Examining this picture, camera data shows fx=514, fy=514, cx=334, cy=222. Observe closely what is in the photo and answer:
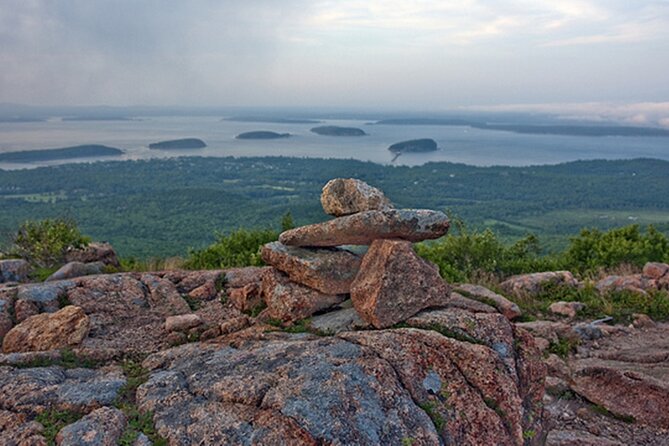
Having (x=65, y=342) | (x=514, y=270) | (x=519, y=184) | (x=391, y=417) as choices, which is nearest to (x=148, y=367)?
(x=65, y=342)

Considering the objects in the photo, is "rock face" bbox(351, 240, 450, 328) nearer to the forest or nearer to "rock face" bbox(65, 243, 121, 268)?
"rock face" bbox(65, 243, 121, 268)

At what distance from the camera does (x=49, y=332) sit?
8.05 m

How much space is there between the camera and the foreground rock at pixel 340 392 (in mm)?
5562

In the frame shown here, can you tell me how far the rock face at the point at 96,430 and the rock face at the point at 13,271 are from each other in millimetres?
8903

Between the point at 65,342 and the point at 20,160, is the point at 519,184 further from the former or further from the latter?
the point at 20,160

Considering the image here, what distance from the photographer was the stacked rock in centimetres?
797

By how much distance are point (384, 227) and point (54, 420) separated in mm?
5181

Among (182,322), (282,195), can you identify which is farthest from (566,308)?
(282,195)

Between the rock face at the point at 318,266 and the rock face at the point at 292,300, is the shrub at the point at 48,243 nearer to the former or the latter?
the rock face at the point at 318,266

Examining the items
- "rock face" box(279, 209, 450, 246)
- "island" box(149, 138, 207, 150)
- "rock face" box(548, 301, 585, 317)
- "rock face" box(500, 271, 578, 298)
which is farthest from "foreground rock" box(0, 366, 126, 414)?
"island" box(149, 138, 207, 150)

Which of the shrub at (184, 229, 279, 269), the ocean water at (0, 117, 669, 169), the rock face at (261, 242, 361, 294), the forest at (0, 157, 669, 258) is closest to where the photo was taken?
the rock face at (261, 242, 361, 294)

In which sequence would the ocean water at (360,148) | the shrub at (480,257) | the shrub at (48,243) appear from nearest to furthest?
the shrub at (48,243), the shrub at (480,257), the ocean water at (360,148)

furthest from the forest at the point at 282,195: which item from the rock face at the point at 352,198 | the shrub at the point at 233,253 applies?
the rock face at the point at 352,198

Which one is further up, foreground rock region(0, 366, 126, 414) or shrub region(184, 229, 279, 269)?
foreground rock region(0, 366, 126, 414)
